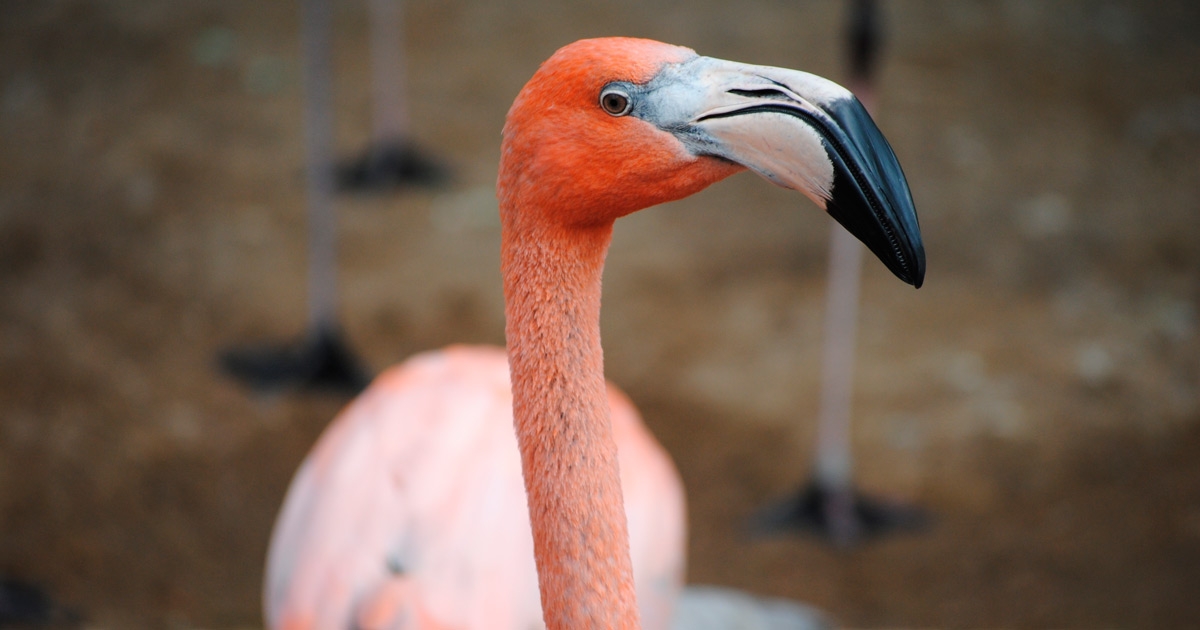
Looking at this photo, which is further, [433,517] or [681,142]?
[433,517]

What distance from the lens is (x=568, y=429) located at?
1.69 metres

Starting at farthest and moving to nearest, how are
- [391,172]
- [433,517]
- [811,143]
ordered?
[391,172] < [433,517] < [811,143]

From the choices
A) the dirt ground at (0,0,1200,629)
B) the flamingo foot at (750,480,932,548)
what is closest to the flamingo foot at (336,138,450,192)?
the dirt ground at (0,0,1200,629)

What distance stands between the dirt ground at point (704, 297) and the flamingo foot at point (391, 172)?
0.39 ft

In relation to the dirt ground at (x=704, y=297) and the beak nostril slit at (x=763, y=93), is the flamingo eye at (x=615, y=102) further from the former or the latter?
the dirt ground at (x=704, y=297)

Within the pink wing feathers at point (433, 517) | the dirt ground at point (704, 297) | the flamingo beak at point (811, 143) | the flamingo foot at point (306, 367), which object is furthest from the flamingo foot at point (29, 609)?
the flamingo beak at point (811, 143)

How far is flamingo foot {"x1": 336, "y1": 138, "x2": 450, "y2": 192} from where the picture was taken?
6746 millimetres

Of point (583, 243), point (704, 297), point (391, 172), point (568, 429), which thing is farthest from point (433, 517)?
point (391, 172)

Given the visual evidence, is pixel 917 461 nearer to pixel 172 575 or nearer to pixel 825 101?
pixel 172 575

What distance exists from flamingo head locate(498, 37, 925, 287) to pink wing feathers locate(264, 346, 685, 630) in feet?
3.28

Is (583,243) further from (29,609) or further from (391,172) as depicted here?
(391,172)

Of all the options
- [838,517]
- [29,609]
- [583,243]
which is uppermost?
[583,243]

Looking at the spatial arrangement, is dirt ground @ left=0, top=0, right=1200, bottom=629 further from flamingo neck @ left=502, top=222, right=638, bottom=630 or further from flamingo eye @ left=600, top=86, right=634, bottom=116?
flamingo eye @ left=600, top=86, right=634, bottom=116

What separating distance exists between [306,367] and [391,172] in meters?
1.89
